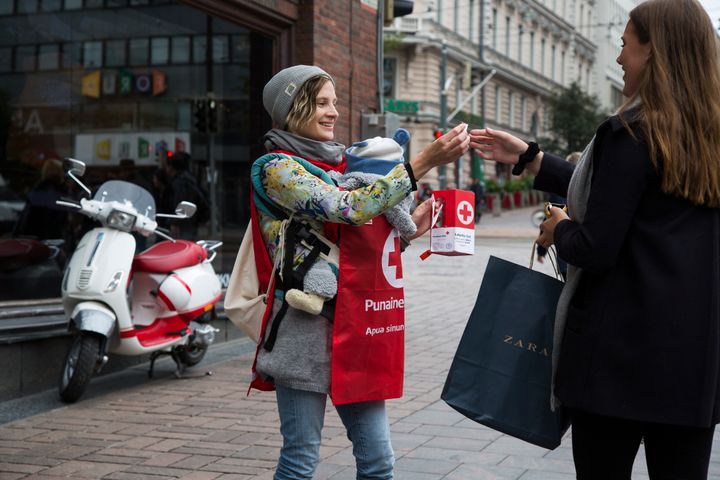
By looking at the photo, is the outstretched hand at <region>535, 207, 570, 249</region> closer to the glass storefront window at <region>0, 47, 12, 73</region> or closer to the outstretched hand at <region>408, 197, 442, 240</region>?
the outstretched hand at <region>408, 197, 442, 240</region>

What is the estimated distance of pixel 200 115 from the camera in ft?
36.8

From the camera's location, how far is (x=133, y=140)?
11.7 m

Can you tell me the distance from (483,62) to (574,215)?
175 ft

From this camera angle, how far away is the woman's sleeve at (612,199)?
248 cm

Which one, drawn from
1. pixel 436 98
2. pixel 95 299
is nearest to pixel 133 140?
pixel 95 299

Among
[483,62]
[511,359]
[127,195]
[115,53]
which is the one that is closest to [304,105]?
[511,359]

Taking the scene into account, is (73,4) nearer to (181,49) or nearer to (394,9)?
(181,49)

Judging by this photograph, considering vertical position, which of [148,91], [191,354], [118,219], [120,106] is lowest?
[191,354]

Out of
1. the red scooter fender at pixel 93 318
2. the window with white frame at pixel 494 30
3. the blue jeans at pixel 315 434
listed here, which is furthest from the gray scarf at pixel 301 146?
the window with white frame at pixel 494 30

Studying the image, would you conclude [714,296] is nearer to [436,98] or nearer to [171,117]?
[171,117]

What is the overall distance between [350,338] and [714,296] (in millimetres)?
1076

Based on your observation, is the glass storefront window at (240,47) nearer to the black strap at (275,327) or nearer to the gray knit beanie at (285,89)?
the gray knit beanie at (285,89)

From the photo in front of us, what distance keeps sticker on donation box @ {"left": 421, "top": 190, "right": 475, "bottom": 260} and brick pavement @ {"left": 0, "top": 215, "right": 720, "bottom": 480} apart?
5.86 feet

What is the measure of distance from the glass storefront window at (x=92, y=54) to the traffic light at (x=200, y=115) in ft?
3.88
